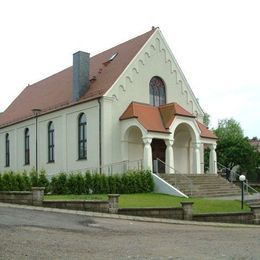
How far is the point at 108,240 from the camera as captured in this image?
1220 cm

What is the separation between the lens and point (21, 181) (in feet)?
80.3

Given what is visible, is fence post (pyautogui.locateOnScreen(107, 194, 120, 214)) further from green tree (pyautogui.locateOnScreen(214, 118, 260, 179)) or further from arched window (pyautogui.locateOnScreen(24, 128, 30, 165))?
green tree (pyautogui.locateOnScreen(214, 118, 260, 179))

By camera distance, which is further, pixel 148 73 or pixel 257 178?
pixel 257 178

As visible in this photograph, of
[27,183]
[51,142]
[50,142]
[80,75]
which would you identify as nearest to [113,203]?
[27,183]

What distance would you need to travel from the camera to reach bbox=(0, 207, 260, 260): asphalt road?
10055mm

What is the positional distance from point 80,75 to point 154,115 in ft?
19.7

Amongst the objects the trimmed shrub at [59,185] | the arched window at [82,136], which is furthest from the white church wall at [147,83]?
the trimmed shrub at [59,185]

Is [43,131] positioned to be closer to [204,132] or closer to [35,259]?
[204,132]

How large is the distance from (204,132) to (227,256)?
82.8 feet

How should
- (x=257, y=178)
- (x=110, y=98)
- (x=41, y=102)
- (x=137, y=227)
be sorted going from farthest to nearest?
1. (x=257, y=178)
2. (x=41, y=102)
3. (x=110, y=98)
4. (x=137, y=227)

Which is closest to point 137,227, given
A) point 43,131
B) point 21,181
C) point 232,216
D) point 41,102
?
point 232,216

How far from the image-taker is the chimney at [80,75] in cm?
3338

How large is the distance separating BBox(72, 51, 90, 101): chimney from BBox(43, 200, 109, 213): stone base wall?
14.4 m

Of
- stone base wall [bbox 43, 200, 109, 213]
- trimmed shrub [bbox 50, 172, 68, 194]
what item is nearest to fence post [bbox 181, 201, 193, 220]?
stone base wall [bbox 43, 200, 109, 213]
